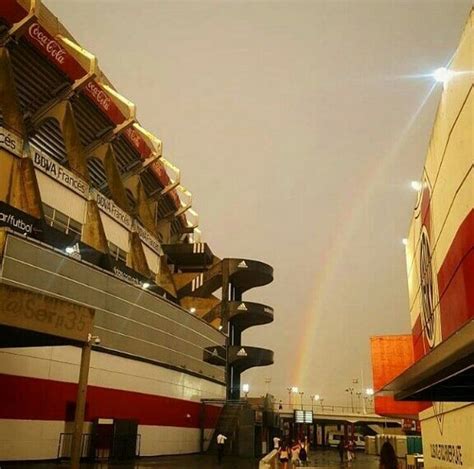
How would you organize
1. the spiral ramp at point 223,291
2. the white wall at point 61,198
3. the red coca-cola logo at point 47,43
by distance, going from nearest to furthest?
the red coca-cola logo at point 47,43 → the white wall at point 61,198 → the spiral ramp at point 223,291

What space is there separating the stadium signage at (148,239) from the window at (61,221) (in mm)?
7928

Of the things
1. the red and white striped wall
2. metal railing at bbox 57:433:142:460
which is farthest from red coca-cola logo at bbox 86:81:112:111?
metal railing at bbox 57:433:142:460

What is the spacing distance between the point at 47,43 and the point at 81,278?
12.6 meters

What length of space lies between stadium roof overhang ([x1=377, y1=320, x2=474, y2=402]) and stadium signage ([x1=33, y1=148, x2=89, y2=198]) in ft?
70.7

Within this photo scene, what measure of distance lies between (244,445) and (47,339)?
2333 centimetres

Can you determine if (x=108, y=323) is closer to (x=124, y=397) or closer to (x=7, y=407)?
(x=124, y=397)

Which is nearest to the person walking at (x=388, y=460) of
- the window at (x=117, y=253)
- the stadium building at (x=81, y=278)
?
the stadium building at (x=81, y=278)

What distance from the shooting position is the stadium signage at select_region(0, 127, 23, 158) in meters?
23.6

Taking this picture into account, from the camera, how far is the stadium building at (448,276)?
645 centimetres

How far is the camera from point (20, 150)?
2444 centimetres

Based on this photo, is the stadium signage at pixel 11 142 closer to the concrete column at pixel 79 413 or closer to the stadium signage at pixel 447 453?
the concrete column at pixel 79 413

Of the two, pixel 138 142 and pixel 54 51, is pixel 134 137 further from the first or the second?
pixel 54 51

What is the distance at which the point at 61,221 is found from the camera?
2741 cm

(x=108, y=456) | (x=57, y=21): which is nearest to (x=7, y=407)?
(x=108, y=456)
